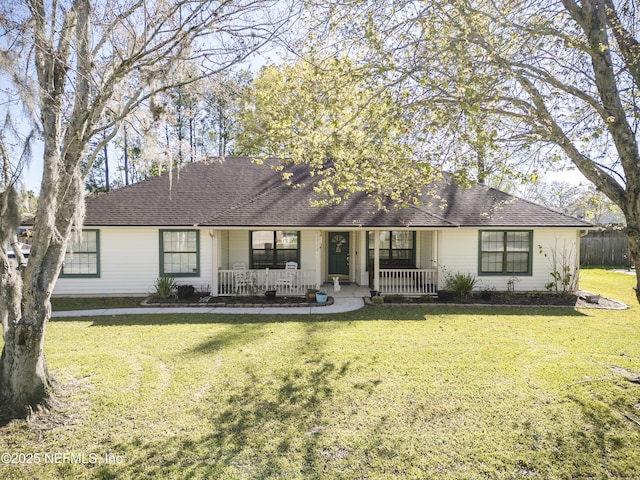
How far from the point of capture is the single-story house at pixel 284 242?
11883 mm

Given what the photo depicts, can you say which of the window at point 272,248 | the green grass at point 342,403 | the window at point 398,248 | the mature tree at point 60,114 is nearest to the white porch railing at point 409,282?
the window at point 398,248

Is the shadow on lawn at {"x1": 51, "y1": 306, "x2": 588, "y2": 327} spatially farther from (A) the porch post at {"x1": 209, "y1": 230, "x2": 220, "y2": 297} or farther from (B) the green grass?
(A) the porch post at {"x1": 209, "y1": 230, "x2": 220, "y2": 297}

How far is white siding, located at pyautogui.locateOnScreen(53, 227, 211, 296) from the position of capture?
39.7 feet

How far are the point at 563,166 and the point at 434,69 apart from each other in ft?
9.86

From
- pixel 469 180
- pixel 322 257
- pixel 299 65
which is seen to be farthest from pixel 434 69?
pixel 322 257

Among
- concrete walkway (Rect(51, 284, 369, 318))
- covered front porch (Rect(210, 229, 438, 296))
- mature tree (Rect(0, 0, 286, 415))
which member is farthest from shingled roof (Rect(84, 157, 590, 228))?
mature tree (Rect(0, 0, 286, 415))

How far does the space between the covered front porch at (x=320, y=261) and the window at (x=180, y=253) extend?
86 cm

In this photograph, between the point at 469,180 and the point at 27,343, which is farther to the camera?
the point at 469,180

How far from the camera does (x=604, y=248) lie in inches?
812

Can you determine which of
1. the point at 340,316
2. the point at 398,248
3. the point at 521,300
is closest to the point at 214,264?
the point at 340,316

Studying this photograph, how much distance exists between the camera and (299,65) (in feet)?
21.3

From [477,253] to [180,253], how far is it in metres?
10.7

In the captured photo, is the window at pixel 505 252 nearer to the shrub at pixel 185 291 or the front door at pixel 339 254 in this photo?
the front door at pixel 339 254

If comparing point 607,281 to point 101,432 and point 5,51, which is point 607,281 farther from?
point 5,51
